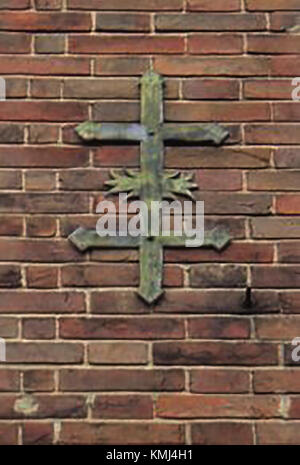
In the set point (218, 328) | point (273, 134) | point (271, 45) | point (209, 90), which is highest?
point (271, 45)

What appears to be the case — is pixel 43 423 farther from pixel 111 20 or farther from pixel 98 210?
pixel 111 20

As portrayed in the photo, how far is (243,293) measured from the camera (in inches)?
87.5

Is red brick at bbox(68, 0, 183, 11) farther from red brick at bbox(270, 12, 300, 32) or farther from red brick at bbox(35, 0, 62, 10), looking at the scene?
red brick at bbox(270, 12, 300, 32)

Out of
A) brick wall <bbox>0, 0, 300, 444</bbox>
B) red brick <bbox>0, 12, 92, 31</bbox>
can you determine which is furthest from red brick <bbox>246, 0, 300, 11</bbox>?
red brick <bbox>0, 12, 92, 31</bbox>

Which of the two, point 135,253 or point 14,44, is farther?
point 14,44

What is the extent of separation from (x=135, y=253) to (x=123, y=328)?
0.77 ft

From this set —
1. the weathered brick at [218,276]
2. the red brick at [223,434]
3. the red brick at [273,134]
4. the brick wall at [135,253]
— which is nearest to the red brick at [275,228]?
the brick wall at [135,253]

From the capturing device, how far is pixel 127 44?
2.35 meters

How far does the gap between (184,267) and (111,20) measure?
0.85 meters

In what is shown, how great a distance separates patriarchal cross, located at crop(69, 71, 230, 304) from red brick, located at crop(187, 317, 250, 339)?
15 cm

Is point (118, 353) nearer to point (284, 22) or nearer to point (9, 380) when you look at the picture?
point (9, 380)

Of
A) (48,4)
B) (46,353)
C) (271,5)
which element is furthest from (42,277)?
(271,5)

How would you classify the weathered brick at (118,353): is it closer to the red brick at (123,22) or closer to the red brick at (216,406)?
the red brick at (216,406)
